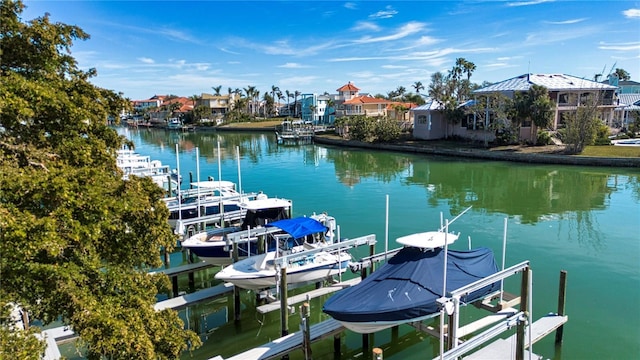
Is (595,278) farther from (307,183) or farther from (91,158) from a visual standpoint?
(307,183)

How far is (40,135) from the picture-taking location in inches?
270

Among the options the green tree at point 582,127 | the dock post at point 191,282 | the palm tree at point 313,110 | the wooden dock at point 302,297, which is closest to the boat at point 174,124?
the palm tree at point 313,110

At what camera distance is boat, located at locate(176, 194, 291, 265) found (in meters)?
15.7

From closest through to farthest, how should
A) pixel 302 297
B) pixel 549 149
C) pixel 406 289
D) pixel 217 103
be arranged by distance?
1. pixel 406 289
2. pixel 302 297
3. pixel 549 149
4. pixel 217 103

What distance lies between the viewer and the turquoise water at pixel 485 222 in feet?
41.6

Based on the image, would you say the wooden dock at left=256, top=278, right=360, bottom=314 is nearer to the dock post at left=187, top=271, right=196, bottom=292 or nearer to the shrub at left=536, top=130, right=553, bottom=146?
the dock post at left=187, top=271, right=196, bottom=292

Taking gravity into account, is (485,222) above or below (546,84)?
below

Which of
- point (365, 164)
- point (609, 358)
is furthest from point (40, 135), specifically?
point (365, 164)

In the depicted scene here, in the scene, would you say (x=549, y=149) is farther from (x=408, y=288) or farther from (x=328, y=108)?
(x=328, y=108)

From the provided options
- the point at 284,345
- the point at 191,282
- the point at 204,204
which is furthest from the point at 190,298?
the point at 204,204

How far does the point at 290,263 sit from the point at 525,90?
49.2 metres

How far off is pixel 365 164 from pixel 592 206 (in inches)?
979

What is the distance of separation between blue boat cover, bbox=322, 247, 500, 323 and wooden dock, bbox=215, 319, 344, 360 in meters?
0.88

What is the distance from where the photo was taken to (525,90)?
2114 inches
